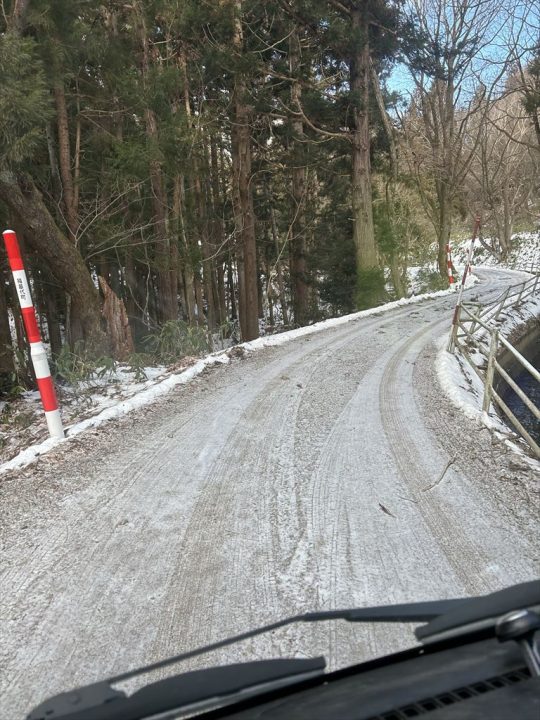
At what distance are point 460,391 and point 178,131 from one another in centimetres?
1109

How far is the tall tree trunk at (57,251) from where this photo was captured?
27.0ft

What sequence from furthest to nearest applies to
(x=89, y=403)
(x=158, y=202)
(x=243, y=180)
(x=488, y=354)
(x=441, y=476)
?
1. (x=243, y=180)
2. (x=158, y=202)
3. (x=89, y=403)
4. (x=488, y=354)
5. (x=441, y=476)

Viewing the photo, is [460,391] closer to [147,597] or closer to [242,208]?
[147,597]

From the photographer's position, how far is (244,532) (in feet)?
9.86

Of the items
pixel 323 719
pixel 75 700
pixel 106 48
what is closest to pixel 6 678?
pixel 75 700

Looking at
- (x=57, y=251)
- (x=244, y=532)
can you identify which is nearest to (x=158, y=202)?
(x=57, y=251)

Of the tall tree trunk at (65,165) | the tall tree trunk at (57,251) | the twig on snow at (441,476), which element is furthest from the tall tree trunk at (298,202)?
the twig on snow at (441,476)

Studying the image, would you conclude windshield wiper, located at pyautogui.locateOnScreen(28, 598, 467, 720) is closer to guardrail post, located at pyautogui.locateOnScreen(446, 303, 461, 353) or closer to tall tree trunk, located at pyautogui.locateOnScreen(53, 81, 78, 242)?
guardrail post, located at pyautogui.locateOnScreen(446, 303, 461, 353)

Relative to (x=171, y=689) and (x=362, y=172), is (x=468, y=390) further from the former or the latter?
(x=362, y=172)

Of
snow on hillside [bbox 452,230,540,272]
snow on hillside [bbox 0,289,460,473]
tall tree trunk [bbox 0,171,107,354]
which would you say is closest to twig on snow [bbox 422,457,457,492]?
snow on hillside [bbox 0,289,460,473]

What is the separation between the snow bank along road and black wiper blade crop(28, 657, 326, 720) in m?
0.68

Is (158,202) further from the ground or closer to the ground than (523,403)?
further from the ground

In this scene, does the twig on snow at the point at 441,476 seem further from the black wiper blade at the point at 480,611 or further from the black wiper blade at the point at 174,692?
the black wiper blade at the point at 174,692

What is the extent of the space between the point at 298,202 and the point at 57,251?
11.8 m
